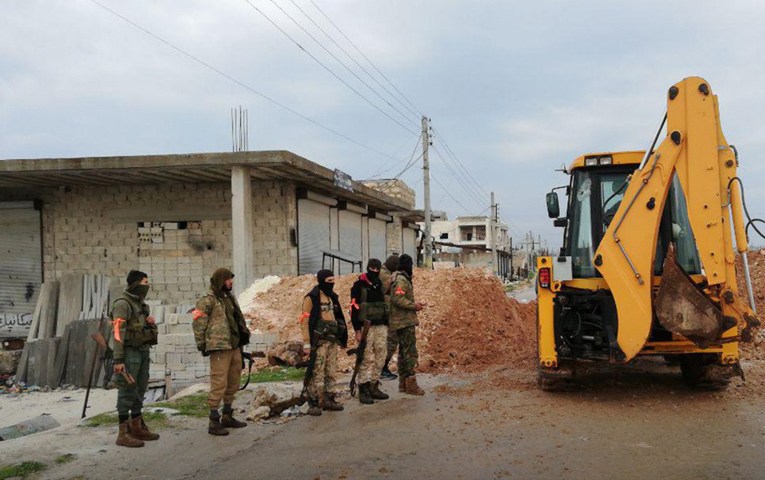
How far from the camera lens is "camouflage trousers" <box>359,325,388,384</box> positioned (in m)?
8.21

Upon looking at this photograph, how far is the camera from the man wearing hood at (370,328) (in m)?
8.22

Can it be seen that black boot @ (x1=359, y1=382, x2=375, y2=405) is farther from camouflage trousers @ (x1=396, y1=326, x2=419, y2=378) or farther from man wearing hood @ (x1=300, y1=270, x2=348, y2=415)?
camouflage trousers @ (x1=396, y1=326, x2=419, y2=378)

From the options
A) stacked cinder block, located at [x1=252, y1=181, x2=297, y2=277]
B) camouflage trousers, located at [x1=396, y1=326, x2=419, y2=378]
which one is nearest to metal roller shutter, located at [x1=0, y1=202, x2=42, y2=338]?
stacked cinder block, located at [x1=252, y1=181, x2=297, y2=277]

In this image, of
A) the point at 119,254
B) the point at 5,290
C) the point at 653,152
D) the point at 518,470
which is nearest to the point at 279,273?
the point at 119,254

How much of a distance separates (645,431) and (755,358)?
16.6ft

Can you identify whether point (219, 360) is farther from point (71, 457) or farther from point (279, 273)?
point (279, 273)

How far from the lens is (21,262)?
59.4 feet

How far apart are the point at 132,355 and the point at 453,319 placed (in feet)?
23.7

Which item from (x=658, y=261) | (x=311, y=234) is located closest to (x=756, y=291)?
(x=658, y=261)

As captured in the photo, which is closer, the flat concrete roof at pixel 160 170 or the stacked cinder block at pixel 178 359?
the stacked cinder block at pixel 178 359

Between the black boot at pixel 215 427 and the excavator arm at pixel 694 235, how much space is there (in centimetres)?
431

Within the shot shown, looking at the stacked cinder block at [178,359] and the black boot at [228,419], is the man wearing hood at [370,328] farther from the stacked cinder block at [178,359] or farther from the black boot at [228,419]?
the stacked cinder block at [178,359]

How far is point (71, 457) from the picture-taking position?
5.86 m

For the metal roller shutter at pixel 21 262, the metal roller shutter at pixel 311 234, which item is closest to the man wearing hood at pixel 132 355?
the metal roller shutter at pixel 311 234
